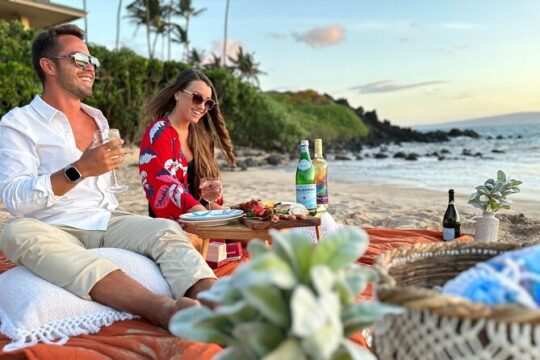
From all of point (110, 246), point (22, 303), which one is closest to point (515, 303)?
point (22, 303)

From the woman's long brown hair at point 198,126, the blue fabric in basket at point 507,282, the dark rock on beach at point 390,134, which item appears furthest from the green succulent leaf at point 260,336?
the dark rock on beach at point 390,134

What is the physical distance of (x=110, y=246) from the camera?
321 cm

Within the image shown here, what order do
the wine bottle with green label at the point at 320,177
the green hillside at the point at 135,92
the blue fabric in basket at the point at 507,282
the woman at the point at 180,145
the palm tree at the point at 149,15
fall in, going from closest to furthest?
the blue fabric in basket at the point at 507,282, the woman at the point at 180,145, the wine bottle with green label at the point at 320,177, the green hillside at the point at 135,92, the palm tree at the point at 149,15

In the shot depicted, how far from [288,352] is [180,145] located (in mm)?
3263

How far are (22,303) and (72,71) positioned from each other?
4.82 ft

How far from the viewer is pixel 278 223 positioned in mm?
3250

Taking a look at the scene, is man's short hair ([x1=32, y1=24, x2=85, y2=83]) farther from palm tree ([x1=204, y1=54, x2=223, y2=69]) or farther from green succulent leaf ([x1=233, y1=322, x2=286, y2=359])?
palm tree ([x1=204, y1=54, x2=223, y2=69])

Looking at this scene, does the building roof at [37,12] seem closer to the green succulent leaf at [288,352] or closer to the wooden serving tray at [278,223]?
the wooden serving tray at [278,223]

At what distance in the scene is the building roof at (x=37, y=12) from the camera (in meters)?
21.6

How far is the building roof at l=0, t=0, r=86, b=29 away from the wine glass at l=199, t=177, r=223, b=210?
2097 centimetres

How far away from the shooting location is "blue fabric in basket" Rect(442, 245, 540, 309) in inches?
46.4

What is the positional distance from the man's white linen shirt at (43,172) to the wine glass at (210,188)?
71 centimetres

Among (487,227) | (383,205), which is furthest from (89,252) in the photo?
(383,205)

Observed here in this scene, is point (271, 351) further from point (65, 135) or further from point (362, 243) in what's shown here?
point (65, 135)
